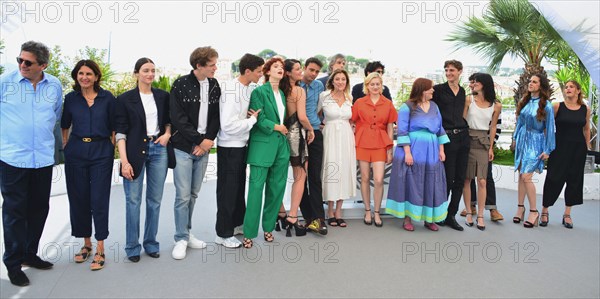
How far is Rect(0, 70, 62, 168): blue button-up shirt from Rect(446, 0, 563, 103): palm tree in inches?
254

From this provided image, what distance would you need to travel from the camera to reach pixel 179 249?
324cm

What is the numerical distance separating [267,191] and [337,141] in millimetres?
839

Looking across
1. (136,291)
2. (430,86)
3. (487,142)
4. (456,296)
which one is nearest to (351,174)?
(430,86)

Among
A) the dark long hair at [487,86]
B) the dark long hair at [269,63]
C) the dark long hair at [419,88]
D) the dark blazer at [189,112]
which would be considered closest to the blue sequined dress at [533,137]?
the dark long hair at [487,86]

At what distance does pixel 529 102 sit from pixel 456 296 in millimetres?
2422

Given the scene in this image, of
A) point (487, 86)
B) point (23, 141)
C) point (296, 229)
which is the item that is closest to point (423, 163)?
point (487, 86)

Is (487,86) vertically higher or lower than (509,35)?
lower

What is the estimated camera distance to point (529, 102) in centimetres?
423

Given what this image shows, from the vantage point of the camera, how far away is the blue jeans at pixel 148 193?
3.07 meters

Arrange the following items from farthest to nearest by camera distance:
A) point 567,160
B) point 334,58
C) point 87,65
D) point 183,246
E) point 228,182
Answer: point 334,58 → point 567,160 → point 228,182 → point 183,246 → point 87,65

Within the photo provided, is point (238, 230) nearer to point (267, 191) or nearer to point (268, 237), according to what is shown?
point (268, 237)

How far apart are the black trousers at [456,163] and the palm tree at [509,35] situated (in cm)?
393

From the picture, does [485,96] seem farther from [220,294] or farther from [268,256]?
[220,294]

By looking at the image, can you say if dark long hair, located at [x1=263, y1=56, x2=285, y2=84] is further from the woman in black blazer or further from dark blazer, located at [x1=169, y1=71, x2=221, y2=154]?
the woman in black blazer
